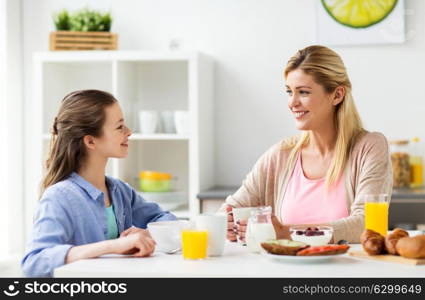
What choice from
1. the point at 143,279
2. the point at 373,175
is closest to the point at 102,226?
the point at 143,279

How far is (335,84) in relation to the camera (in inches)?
103

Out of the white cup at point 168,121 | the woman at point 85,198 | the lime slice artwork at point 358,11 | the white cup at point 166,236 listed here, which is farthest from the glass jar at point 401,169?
the white cup at point 166,236

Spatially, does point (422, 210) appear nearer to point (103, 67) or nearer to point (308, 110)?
point (308, 110)

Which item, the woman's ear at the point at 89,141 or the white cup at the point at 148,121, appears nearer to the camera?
the woman's ear at the point at 89,141

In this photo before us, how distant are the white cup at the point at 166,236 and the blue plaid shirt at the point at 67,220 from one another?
0.72 feet

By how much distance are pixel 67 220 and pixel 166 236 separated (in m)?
0.29

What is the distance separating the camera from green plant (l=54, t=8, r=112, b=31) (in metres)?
4.17

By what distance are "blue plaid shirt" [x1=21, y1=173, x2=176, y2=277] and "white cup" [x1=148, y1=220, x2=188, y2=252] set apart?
0.72 ft

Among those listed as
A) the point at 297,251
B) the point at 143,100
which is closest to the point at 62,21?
the point at 143,100

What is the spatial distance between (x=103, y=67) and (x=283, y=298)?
3.08 metres

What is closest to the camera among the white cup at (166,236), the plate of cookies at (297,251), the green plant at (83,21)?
the plate of cookies at (297,251)

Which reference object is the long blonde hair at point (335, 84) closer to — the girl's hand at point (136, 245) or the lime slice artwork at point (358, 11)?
the girl's hand at point (136, 245)

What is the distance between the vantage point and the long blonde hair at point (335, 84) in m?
2.56

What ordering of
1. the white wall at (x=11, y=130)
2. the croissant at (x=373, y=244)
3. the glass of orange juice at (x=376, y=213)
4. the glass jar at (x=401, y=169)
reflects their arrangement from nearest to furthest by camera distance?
the croissant at (x=373, y=244) → the glass of orange juice at (x=376, y=213) → the glass jar at (x=401, y=169) → the white wall at (x=11, y=130)
